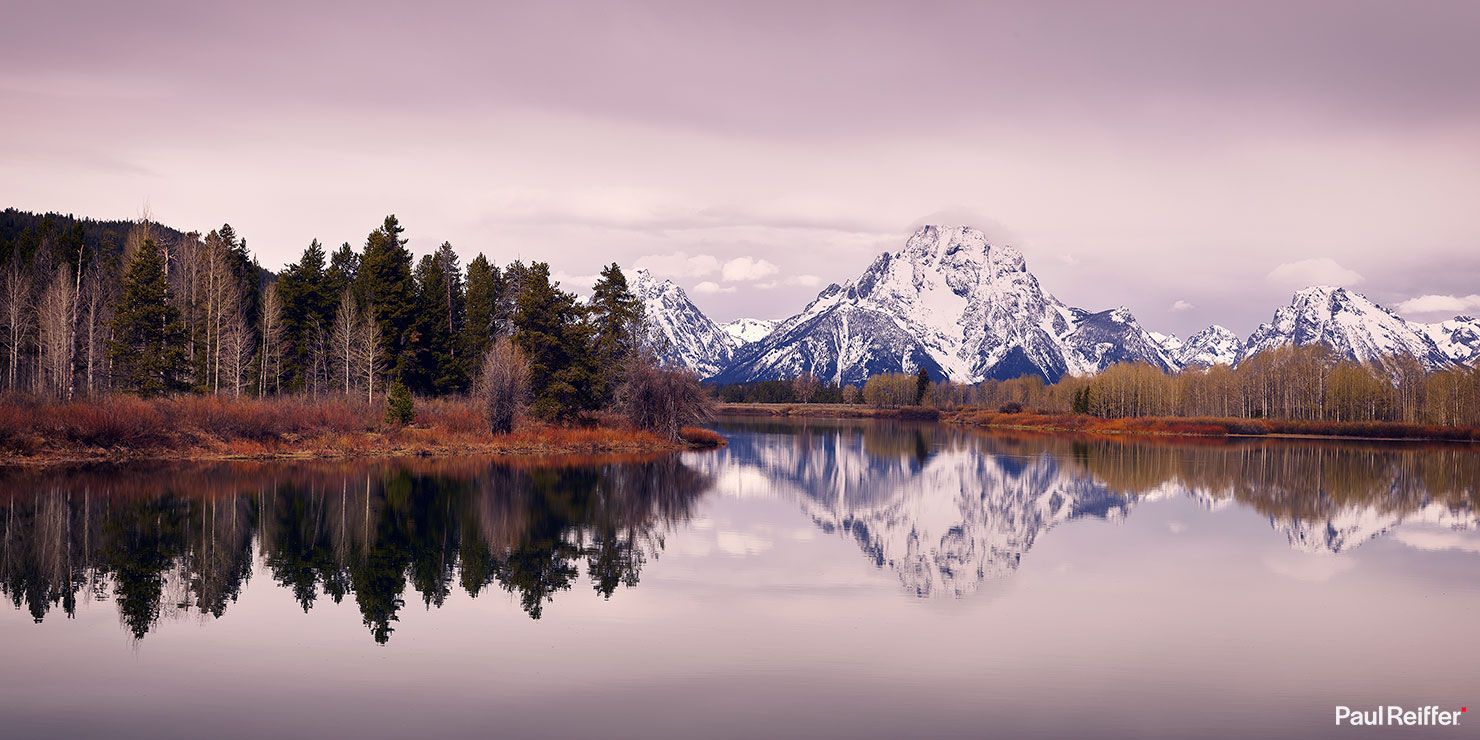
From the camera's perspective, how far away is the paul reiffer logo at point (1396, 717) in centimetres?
1318

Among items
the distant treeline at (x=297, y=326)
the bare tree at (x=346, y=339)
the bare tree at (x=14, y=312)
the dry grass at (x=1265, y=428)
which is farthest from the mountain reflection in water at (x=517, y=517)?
the dry grass at (x=1265, y=428)

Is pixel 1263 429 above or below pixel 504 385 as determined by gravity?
below

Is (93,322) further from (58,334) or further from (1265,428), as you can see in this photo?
(1265,428)

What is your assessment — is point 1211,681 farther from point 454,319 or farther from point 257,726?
point 454,319

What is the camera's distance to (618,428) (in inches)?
2894

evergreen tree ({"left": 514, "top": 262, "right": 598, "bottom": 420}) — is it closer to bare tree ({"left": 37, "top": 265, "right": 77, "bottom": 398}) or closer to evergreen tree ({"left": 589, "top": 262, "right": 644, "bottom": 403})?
evergreen tree ({"left": 589, "top": 262, "right": 644, "bottom": 403})

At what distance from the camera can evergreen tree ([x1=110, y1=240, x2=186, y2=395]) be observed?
59.5m

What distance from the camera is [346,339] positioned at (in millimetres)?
75750

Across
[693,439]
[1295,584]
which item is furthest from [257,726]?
[693,439]

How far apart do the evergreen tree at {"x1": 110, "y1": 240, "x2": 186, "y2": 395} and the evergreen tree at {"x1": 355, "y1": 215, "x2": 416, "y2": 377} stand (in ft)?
55.2

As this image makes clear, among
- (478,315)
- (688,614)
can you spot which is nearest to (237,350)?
(478,315)

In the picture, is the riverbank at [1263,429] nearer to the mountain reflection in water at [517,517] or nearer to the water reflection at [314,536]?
the mountain reflection in water at [517,517]

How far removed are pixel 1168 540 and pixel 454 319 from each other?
79.1 meters

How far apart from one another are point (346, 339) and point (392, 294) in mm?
5626
